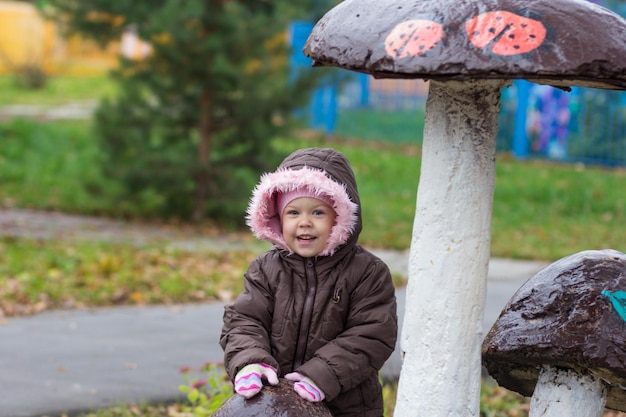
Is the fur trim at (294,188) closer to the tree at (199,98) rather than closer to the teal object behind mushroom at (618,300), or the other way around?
the teal object behind mushroom at (618,300)

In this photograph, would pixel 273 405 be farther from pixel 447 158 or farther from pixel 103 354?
pixel 103 354

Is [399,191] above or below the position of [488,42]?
below

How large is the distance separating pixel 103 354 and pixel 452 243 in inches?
127

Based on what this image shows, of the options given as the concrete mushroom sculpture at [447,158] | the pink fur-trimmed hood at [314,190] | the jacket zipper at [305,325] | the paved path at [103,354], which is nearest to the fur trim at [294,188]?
the pink fur-trimmed hood at [314,190]

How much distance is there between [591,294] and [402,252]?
594 centimetres

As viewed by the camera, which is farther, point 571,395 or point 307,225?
point 307,225

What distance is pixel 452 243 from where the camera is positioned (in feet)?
10.2

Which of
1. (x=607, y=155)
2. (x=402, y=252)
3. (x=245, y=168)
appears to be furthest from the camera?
(x=607, y=155)

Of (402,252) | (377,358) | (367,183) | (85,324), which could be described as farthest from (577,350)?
(367,183)

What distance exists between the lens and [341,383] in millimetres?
3236

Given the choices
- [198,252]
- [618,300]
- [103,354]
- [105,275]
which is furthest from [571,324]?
[198,252]

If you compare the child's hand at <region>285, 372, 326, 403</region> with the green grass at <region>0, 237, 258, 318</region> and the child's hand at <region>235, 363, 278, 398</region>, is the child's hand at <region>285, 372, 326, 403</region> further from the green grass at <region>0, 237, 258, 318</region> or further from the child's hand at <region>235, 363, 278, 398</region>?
the green grass at <region>0, 237, 258, 318</region>

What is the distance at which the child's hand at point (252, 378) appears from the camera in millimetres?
3082

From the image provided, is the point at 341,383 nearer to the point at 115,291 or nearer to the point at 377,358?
the point at 377,358
